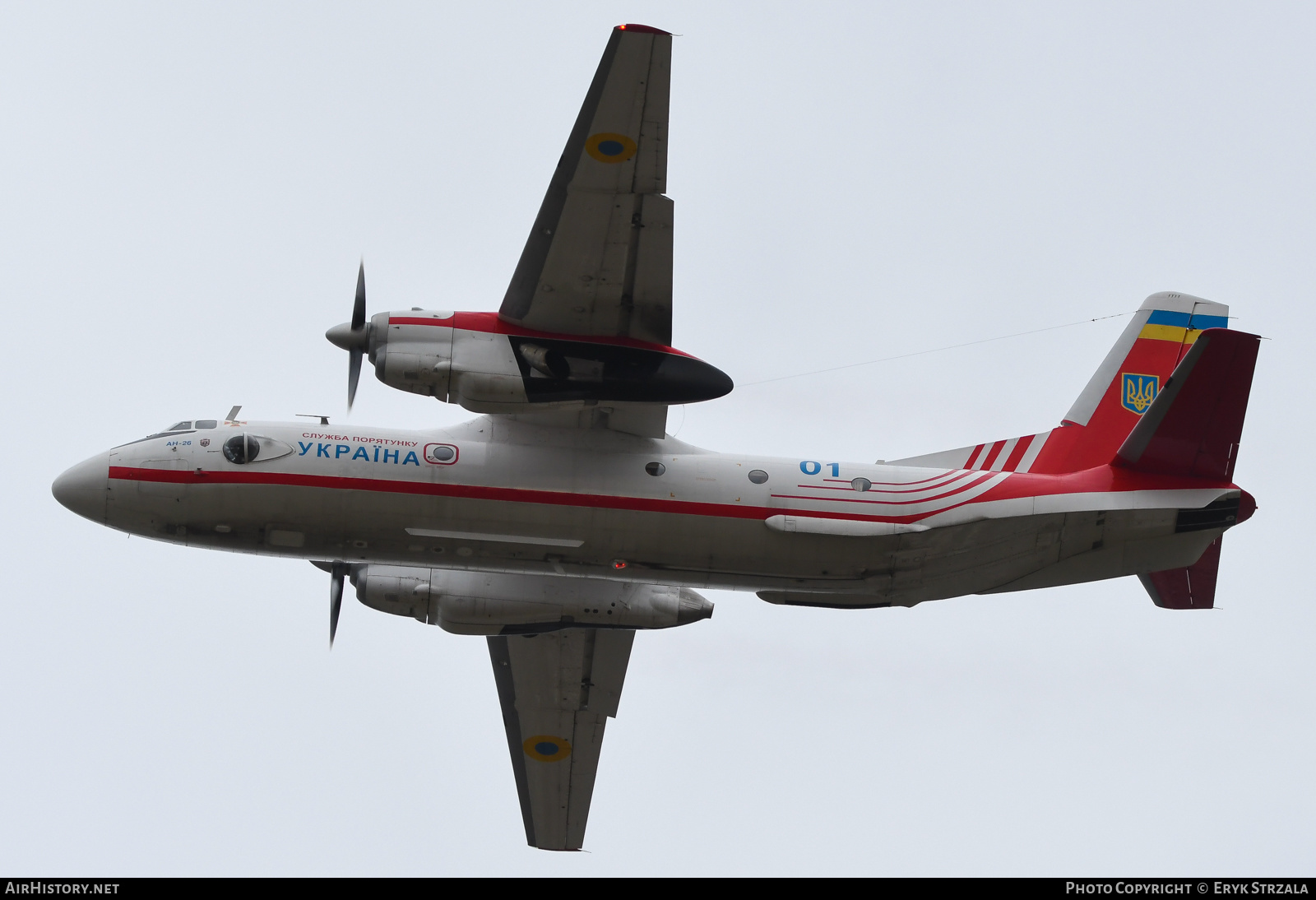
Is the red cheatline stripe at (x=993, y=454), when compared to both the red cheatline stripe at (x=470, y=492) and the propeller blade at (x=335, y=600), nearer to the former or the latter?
the red cheatline stripe at (x=470, y=492)

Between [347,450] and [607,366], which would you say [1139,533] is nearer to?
[607,366]

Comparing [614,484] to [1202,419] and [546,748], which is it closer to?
[546,748]

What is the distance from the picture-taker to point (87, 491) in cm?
1877

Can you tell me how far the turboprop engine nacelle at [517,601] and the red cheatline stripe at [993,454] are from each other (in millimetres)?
4839

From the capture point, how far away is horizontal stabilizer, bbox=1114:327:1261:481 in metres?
18.5

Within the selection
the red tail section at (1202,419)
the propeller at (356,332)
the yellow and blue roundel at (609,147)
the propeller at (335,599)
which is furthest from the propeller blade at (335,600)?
the red tail section at (1202,419)

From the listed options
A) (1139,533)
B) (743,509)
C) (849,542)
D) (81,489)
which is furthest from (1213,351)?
(81,489)

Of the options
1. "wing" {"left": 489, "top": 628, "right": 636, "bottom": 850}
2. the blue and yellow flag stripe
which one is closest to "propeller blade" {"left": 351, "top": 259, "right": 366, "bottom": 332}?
"wing" {"left": 489, "top": 628, "right": 636, "bottom": 850}

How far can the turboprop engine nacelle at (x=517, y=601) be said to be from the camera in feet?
67.9

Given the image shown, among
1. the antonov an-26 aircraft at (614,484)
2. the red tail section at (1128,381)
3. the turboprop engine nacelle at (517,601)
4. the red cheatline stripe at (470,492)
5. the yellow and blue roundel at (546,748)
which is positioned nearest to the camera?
the antonov an-26 aircraft at (614,484)

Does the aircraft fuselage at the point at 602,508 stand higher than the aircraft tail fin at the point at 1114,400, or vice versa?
the aircraft tail fin at the point at 1114,400

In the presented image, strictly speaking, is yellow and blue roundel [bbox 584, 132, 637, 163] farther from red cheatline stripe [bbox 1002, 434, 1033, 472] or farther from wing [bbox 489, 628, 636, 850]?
wing [bbox 489, 628, 636, 850]

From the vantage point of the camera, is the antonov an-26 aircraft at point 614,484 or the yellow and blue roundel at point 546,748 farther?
the yellow and blue roundel at point 546,748

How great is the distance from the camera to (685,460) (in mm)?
19297
